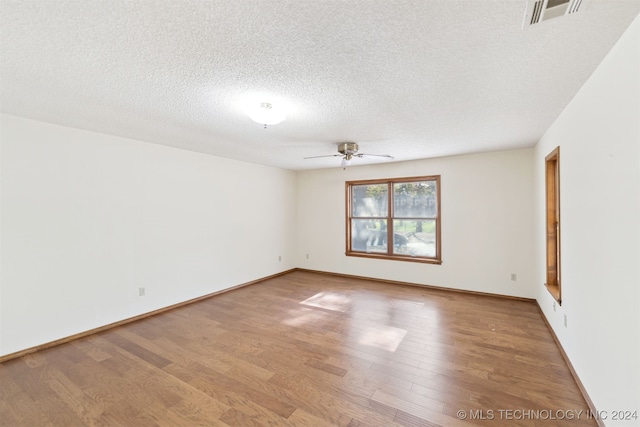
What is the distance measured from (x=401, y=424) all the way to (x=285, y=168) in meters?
5.06

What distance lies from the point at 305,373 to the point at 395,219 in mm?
3634

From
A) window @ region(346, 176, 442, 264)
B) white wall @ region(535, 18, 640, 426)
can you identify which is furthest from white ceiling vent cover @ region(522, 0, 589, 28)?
window @ region(346, 176, 442, 264)

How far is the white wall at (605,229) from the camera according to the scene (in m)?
1.37

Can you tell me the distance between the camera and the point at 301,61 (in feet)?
5.55

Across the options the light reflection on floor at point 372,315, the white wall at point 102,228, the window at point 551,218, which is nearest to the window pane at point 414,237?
the light reflection on floor at point 372,315

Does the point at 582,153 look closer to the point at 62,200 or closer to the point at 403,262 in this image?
the point at 403,262

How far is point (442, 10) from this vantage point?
4.13 feet

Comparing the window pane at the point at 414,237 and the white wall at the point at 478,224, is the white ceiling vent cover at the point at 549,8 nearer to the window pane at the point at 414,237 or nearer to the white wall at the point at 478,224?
the white wall at the point at 478,224

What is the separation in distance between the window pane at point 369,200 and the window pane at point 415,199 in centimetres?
24

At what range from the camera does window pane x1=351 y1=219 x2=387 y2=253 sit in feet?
18.2

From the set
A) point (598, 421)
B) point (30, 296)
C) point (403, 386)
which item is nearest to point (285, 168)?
point (30, 296)

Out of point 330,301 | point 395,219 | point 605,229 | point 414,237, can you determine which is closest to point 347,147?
point 395,219

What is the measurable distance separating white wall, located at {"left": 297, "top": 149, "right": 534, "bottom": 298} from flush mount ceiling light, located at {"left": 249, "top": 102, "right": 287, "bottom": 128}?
3310 mm

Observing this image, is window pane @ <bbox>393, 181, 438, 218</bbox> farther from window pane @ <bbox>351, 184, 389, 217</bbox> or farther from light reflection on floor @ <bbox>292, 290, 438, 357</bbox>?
light reflection on floor @ <bbox>292, 290, 438, 357</bbox>
